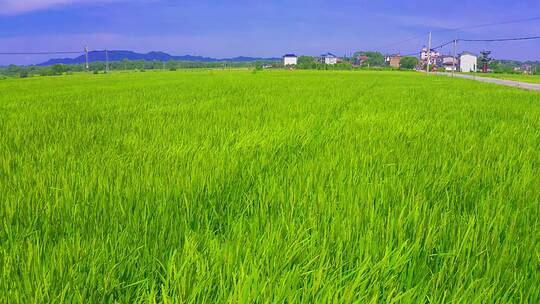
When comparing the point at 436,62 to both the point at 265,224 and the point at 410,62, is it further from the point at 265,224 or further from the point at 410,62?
the point at 265,224

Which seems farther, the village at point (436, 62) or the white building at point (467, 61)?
the white building at point (467, 61)

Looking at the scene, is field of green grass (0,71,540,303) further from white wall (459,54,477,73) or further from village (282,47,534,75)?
white wall (459,54,477,73)

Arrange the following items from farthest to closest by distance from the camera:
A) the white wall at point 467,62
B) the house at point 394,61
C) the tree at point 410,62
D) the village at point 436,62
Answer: the house at point 394,61
the tree at point 410,62
the white wall at point 467,62
the village at point 436,62

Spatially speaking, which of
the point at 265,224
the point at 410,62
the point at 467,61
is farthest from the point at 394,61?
the point at 265,224

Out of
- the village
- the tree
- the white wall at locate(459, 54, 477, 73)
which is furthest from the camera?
the tree

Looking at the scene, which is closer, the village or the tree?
the village

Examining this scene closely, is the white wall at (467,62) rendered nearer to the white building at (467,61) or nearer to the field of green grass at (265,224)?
the white building at (467,61)

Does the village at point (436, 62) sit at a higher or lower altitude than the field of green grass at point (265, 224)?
higher

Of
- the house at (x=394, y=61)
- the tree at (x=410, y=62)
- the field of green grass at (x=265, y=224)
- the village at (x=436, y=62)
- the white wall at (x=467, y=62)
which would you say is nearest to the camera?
the field of green grass at (x=265, y=224)

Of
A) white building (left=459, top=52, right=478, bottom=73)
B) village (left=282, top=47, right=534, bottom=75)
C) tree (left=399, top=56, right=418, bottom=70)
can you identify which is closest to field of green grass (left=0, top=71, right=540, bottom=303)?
village (left=282, top=47, right=534, bottom=75)

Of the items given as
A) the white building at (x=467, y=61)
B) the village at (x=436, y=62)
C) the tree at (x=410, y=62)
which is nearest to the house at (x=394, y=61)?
the village at (x=436, y=62)

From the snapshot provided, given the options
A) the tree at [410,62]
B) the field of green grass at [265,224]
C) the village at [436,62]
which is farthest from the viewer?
the tree at [410,62]

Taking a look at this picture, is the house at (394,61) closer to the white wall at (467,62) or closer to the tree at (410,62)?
the tree at (410,62)

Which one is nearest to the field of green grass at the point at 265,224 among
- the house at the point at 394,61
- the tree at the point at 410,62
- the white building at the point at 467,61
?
the white building at the point at 467,61
